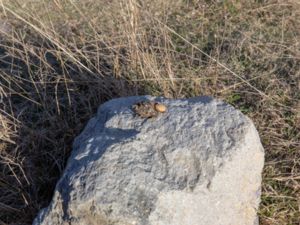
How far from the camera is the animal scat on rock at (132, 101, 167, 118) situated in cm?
185

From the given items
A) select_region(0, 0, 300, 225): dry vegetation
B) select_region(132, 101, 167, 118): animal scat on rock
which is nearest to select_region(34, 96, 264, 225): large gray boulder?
select_region(132, 101, 167, 118): animal scat on rock

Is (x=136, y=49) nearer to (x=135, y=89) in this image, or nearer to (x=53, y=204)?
(x=135, y=89)

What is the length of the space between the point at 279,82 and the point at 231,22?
84 centimetres

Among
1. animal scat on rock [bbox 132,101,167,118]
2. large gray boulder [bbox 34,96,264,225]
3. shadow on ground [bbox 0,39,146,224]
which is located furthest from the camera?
shadow on ground [bbox 0,39,146,224]

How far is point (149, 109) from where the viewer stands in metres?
1.86

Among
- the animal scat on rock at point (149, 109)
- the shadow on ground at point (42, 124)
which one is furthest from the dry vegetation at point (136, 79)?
the animal scat on rock at point (149, 109)

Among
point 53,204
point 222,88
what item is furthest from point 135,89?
point 53,204

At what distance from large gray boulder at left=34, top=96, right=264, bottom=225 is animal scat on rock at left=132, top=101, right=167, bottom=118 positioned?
22mm

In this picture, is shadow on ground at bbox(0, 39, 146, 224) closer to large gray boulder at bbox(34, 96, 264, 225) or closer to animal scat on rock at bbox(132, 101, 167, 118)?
large gray boulder at bbox(34, 96, 264, 225)

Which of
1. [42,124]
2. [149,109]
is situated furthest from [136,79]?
[149,109]

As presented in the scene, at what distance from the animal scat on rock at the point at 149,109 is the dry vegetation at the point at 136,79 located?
676 mm

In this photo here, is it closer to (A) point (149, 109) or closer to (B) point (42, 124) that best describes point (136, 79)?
(B) point (42, 124)

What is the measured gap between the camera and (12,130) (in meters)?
2.42

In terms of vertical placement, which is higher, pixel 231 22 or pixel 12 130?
pixel 12 130
